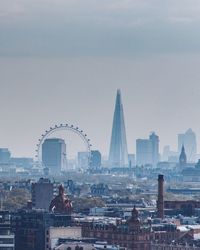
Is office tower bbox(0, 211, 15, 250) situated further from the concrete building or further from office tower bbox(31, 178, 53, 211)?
office tower bbox(31, 178, 53, 211)

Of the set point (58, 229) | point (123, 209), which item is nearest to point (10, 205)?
point (123, 209)

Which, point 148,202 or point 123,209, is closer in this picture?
point 123,209

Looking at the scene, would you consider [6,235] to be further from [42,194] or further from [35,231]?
[42,194]

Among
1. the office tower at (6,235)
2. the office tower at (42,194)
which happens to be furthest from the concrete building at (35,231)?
the office tower at (42,194)

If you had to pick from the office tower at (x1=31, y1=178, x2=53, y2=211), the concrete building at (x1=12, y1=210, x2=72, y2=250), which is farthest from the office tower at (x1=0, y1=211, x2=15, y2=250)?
the office tower at (x1=31, y1=178, x2=53, y2=211)

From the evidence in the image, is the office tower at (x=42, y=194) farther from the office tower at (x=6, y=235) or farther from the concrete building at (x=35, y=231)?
the concrete building at (x=35, y=231)

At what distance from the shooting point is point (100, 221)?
14288 centimetres

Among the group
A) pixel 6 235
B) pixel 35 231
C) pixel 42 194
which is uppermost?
pixel 42 194

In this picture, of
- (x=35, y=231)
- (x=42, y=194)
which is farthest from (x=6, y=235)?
(x=42, y=194)

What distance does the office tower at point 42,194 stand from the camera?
178m

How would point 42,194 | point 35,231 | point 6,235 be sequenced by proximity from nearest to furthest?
point 35,231 → point 6,235 → point 42,194

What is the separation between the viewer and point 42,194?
18450 cm

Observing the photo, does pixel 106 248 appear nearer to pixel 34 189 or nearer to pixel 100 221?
pixel 100 221

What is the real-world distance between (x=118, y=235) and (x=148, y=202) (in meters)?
66.1
